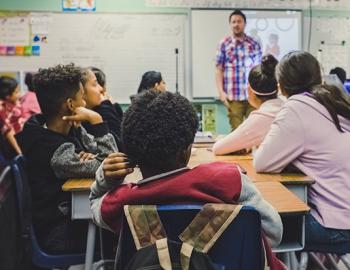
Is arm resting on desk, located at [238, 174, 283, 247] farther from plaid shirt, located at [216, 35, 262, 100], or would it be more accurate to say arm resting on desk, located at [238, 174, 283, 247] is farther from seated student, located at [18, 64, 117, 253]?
plaid shirt, located at [216, 35, 262, 100]

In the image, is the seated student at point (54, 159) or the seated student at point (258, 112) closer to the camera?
the seated student at point (54, 159)

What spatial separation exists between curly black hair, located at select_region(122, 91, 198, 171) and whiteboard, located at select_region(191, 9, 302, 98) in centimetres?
409

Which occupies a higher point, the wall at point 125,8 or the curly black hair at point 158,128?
the wall at point 125,8

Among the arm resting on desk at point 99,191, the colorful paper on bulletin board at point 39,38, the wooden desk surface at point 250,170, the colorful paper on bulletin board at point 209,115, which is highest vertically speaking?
the colorful paper on bulletin board at point 39,38

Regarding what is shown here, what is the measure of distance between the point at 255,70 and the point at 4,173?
1348 millimetres

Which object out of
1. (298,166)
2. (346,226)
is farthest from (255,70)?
(346,226)

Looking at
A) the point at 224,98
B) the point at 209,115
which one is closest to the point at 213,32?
the point at 224,98

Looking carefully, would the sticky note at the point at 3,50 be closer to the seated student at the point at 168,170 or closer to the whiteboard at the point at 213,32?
the whiteboard at the point at 213,32

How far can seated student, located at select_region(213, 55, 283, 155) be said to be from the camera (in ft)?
7.85

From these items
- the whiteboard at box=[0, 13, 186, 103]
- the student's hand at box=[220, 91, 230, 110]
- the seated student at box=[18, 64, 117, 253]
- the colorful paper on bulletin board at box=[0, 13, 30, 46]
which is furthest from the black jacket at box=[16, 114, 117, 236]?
the colorful paper on bulletin board at box=[0, 13, 30, 46]

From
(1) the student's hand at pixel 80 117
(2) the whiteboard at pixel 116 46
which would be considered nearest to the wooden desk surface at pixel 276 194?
(1) the student's hand at pixel 80 117

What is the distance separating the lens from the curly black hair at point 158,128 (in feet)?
3.64

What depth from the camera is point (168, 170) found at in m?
1.18

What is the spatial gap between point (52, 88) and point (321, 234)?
4.04ft
